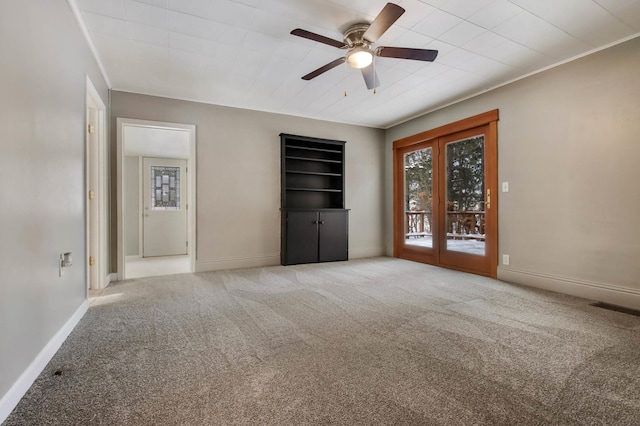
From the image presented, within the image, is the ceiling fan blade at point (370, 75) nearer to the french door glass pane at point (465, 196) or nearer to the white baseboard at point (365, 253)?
the french door glass pane at point (465, 196)

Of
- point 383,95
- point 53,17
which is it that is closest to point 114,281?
point 53,17

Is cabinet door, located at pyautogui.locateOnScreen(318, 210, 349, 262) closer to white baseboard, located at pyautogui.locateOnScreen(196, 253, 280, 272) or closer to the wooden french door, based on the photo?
white baseboard, located at pyautogui.locateOnScreen(196, 253, 280, 272)

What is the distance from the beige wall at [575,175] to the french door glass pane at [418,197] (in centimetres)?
121

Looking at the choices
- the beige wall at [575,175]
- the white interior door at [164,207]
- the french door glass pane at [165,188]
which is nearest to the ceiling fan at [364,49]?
the beige wall at [575,175]

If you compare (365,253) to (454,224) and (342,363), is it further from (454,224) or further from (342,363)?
(342,363)

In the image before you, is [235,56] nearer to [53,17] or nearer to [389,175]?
[53,17]

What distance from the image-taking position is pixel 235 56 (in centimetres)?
305

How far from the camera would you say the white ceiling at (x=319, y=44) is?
2314 mm

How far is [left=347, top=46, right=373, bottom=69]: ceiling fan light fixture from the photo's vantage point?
99.5 inches

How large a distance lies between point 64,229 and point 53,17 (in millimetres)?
1421

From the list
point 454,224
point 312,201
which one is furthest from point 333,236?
point 454,224

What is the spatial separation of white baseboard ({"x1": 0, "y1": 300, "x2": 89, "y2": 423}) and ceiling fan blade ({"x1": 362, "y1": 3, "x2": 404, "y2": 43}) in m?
2.85

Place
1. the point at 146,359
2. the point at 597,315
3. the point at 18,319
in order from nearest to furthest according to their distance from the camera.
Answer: the point at 18,319 < the point at 146,359 < the point at 597,315

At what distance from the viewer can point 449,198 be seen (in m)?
4.54
